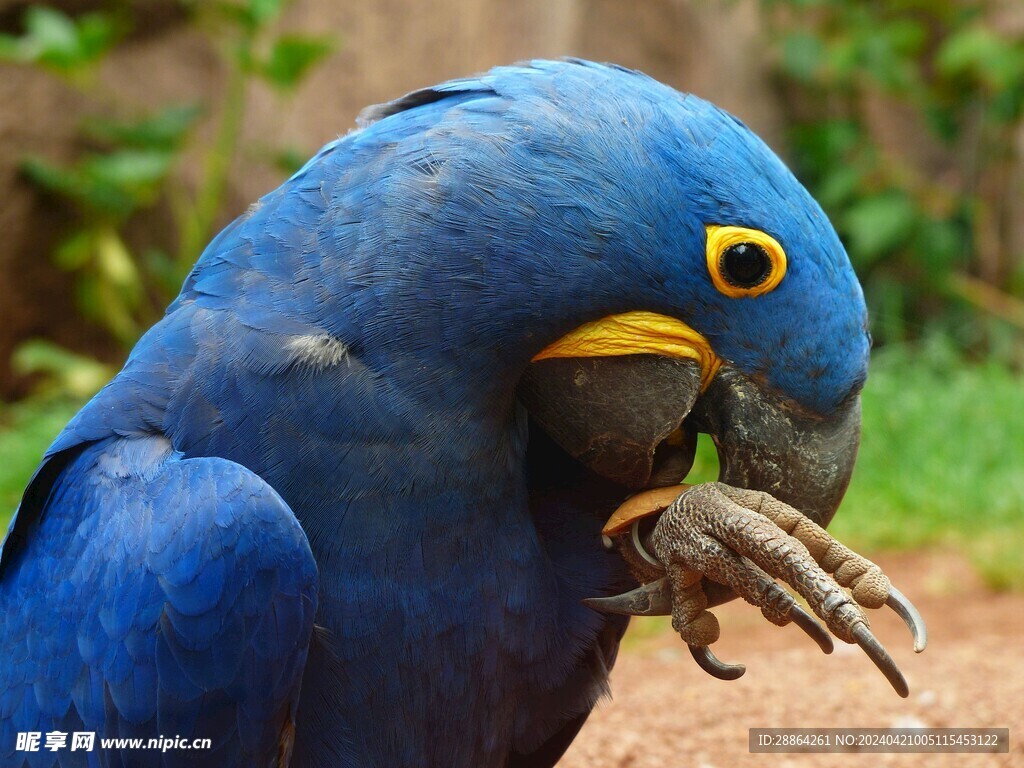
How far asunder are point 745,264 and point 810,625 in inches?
22.7

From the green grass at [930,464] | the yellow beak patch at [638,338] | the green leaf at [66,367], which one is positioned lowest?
the green leaf at [66,367]

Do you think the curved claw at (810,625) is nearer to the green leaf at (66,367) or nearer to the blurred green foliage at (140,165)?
the blurred green foliage at (140,165)

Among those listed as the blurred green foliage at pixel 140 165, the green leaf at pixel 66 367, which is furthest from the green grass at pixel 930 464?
the blurred green foliage at pixel 140 165

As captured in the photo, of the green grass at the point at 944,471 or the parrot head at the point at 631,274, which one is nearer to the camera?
the parrot head at the point at 631,274

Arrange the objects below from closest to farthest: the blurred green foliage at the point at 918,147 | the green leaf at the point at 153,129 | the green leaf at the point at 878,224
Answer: the green leaf at the point at 153,129, the green leaf at the point at 878,224, the blurred green foliage at the point at 918,147

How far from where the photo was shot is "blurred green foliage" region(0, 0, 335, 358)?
5824 millimetres

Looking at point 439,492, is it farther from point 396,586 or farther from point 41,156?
point 41,156

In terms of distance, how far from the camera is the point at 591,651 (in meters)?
2.34

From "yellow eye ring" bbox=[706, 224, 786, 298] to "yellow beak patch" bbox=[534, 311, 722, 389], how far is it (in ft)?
0.39

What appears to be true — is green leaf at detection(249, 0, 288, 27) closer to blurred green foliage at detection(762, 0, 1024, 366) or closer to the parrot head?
blurred green foliage at detection(762, 0, 1024, 366)

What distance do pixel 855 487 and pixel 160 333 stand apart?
4.18 meters

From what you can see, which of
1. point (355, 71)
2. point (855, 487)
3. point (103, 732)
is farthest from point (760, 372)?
point (355, 71)

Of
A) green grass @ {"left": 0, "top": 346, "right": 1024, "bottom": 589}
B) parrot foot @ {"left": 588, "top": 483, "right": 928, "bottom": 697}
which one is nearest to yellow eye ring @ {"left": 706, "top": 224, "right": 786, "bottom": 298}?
parrot foot @ {"left": 588, "top": 483, "right": 928, "bottom": 697}

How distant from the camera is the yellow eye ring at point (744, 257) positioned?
1.92 meters
